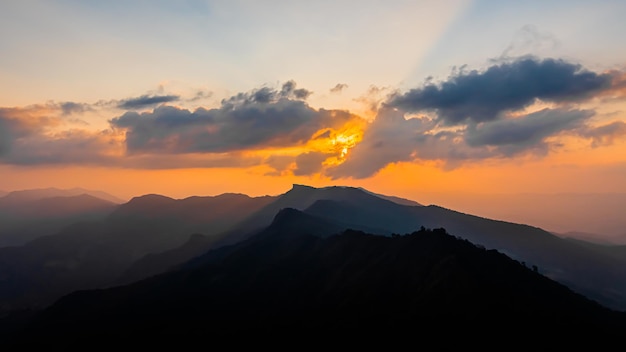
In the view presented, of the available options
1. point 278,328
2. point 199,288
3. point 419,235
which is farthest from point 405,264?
point 199,288

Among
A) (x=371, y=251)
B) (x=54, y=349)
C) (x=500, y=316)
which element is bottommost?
(x=54, y=349)

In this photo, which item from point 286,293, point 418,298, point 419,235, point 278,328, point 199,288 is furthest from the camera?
point 199,288

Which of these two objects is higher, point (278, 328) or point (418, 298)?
point (418, 298)

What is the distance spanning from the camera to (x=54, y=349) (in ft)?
509

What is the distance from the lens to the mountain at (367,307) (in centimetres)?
11056

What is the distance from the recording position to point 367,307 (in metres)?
133

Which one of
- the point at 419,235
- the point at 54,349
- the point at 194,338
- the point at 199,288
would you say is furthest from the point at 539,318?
the point at 54,349

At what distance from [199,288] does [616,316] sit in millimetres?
149489

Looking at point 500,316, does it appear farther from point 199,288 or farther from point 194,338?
point 199,288

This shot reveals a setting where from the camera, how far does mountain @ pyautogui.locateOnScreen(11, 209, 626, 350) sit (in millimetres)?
110562

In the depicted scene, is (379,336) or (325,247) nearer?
(379,336)

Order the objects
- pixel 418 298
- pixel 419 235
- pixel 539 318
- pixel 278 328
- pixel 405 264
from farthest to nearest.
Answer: pixel 419 235 → pixel 405 264 → pixel 278 328 → pixel 418 298 → pixel 539 318

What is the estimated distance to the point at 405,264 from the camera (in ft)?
487

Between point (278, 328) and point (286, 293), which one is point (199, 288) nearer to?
point (286, 293)
